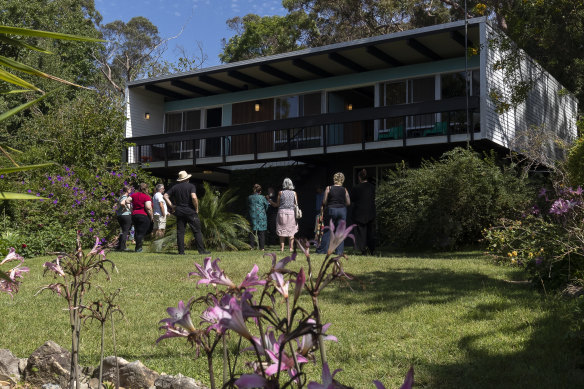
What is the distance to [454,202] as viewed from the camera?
1415 cm

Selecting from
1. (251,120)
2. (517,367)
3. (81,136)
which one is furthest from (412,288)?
(251,120)

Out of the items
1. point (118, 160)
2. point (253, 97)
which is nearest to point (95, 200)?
point (118, 160)

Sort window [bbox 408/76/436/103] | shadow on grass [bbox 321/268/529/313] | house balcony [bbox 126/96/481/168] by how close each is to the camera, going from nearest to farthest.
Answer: shadow on grass [bbox 321/268/529/313], house balcony [bbox 126/96/481/168], window [bbox 408/76/436/103]

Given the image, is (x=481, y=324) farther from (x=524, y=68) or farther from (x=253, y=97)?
(x=253, y=97)

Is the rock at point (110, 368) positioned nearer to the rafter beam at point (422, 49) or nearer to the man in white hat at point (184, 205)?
the man in white hat at point (184, 205)

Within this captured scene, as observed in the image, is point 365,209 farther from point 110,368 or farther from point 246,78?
point 246,78

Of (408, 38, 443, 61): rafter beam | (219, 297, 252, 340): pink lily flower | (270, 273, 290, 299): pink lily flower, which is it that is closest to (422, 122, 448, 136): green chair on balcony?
(408, 38, 443, 61): rafter beam

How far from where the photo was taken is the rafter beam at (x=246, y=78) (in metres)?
22.1

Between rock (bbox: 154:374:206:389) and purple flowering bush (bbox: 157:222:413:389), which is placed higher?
purple flowering bush (bbox: 157:222:413:389)

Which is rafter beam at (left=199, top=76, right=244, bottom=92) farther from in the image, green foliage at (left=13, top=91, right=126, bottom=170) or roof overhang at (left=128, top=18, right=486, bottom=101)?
green foliage at (left=13, top=91, right=126, bottom=170)

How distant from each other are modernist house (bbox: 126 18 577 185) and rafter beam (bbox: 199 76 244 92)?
58mm

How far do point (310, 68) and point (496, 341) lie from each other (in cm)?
1724

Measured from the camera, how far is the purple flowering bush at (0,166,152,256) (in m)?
13.5

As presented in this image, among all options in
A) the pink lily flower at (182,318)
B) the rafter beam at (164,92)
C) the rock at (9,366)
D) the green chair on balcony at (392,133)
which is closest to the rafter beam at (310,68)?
the green chair on balcony at (392,133)
